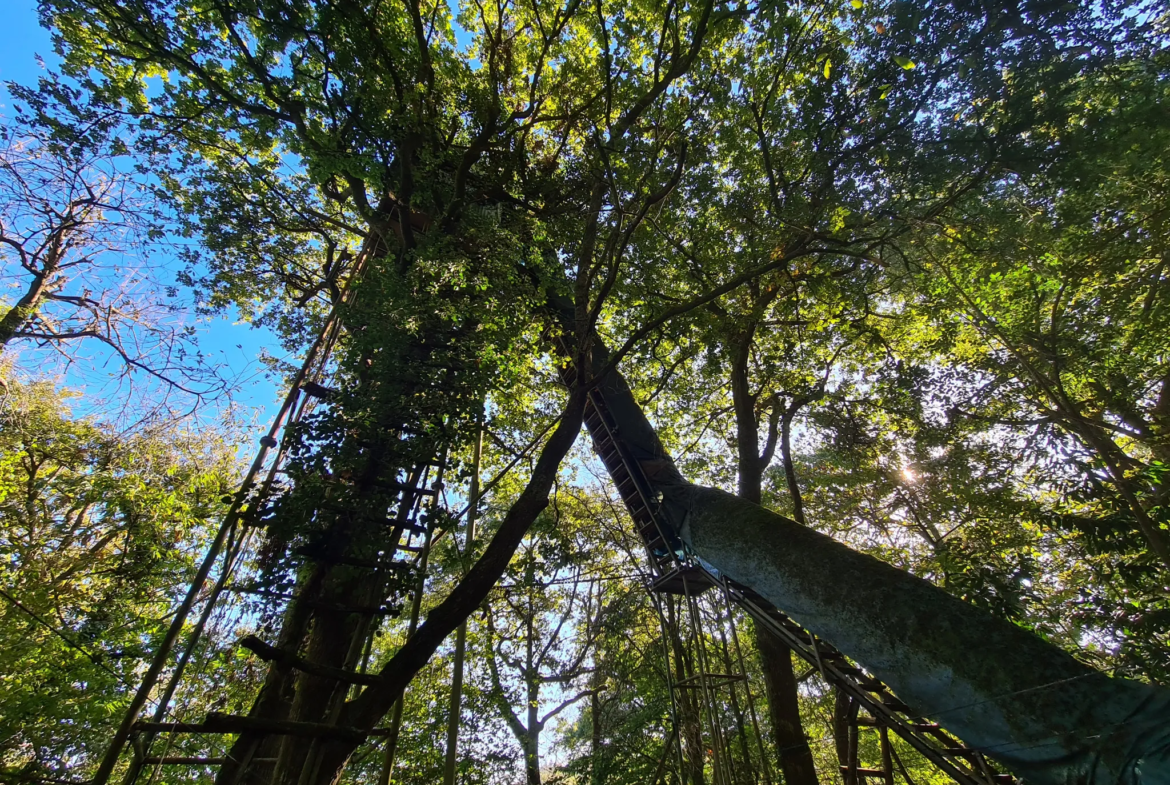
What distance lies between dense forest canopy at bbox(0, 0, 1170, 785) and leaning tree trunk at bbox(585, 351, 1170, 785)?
0.11m

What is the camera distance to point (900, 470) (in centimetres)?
855

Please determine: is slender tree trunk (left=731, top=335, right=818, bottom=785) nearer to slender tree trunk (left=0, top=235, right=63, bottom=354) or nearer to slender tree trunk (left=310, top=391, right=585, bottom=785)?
slender tree trunk (left=310, top=391, right=585, bottom=785)

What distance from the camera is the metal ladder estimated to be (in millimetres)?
3664

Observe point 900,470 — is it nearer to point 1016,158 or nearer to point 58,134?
point 1016,158

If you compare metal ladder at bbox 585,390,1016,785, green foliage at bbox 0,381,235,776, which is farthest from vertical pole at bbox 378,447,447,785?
green foliage at bbox 0,381,235,776

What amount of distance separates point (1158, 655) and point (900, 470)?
4381mm

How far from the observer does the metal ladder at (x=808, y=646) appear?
3.66 meters

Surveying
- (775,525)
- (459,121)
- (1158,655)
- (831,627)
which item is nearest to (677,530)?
(775,525)

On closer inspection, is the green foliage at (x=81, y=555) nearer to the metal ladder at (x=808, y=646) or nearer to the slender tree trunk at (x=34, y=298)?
the slender tree trunk at (x=34, y=298)

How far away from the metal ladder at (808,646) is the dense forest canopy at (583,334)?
217 mm

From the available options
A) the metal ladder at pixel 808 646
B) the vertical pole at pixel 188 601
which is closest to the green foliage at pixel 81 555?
the vertical pole at pixel 188 601

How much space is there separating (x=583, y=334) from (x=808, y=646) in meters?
3.44

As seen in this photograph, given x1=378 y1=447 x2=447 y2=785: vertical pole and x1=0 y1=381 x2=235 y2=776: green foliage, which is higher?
x1=0 y1=381 x2=235 y2=776: green foliage

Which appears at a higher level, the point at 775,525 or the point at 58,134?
the point at 58,134
